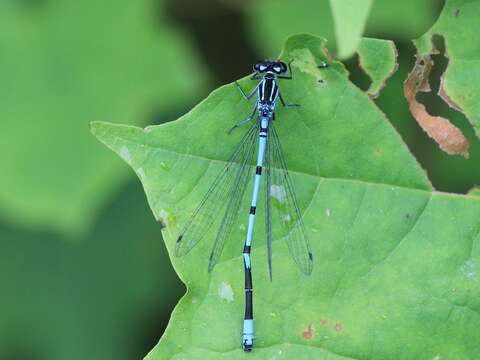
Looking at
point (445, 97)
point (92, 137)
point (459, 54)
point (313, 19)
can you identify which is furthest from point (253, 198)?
point (313, 19)

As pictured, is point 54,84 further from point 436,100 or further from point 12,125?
point 436,100

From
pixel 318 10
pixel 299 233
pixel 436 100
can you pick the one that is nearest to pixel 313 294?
pixel 299 233

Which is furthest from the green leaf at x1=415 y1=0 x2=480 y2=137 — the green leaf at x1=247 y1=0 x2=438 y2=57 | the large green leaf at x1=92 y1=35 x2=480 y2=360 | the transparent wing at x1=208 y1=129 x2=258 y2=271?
the green leaf at x1=247 y1=0 x2=438 y2=57

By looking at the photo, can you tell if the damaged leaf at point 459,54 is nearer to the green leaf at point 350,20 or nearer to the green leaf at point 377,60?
the green leaf at point 377,60

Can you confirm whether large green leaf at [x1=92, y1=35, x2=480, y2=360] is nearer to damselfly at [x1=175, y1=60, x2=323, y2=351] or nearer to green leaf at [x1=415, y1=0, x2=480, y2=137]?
damselfly at [x1=175, y1=60, x2=323, y2=351]

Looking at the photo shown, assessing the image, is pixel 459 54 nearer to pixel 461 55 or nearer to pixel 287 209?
pixel 461 55
